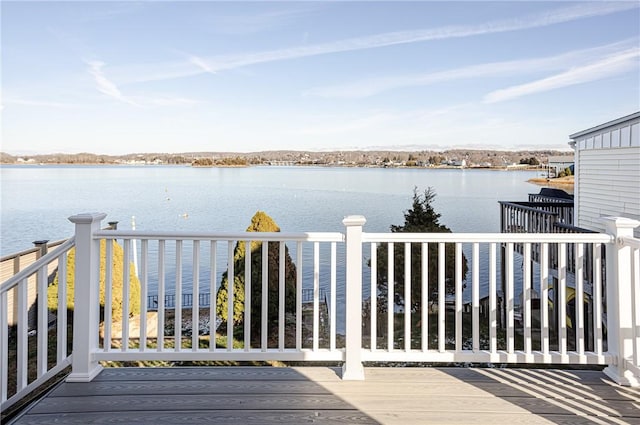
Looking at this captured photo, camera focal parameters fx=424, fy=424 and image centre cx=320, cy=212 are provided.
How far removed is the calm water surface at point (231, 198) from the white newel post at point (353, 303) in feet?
27.9

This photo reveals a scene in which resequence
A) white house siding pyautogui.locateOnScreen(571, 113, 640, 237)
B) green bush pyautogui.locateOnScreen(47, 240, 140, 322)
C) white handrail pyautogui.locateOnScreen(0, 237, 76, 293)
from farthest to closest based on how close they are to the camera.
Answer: white house siding pyautogui.locateOnScreen(571, 113, 640, 237) → green bush pyautogui.locateOnScreen(47, 240, 140, 322) → white handrail pyautogui.locateOnScreen(0, 237, 76, 293)

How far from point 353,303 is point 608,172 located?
26.4 feet

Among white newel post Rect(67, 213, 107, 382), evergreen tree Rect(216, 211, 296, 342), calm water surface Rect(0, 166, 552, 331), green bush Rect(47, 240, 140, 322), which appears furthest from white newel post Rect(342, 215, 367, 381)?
calm water surface Rect(0, 166, 552, 331)

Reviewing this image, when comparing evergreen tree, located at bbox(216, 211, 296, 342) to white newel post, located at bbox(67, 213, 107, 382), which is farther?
evergreen tree, located at bbox(216, 211, 296, 342)

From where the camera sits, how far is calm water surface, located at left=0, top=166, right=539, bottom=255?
637 inches

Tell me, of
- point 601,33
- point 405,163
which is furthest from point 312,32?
point 601,33

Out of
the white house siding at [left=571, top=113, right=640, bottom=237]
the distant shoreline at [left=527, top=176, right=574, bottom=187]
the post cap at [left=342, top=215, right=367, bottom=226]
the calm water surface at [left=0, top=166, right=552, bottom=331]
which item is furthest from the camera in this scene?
the calm water surface at [left=0, top=166, right=552, bottom=331]

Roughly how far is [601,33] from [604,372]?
15058mm

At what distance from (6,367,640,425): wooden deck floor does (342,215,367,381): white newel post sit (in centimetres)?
9

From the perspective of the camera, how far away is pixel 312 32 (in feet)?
48.4

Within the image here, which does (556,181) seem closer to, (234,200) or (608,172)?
(608,172)

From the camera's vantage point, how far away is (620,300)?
2.57 meters

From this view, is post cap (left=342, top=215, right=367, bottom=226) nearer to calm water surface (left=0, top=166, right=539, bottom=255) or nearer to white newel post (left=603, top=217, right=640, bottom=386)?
white newel post (left=603, top=217, right=640, bottom=386)

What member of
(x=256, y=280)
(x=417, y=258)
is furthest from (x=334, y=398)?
(x=417, y=258)
